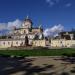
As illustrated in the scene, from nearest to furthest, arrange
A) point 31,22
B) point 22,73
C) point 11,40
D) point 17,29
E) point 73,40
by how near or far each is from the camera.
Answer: point 22,73 → point 73,40 → point 11,40 → point 31,22 → point 17,29

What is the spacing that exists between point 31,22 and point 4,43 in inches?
1437

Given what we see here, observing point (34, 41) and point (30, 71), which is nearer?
point (30, 71)

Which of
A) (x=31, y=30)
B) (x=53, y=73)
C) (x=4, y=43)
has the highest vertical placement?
(x=31, y=30)

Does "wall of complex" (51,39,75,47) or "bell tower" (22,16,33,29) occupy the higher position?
"bell tower" (22,16,33,29)

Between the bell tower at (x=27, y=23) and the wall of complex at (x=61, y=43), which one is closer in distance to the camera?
the wall of complex at (x=61, y=43)

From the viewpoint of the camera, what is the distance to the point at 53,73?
40.7ft

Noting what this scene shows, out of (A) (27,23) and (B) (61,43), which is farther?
(A) (27,23)

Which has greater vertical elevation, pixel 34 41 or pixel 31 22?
pixel 31 22

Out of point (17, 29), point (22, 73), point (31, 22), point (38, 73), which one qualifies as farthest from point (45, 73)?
point (17, 29)

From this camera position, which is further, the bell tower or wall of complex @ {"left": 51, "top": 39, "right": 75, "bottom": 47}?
the bell tower

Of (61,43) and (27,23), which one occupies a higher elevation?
(27,23)

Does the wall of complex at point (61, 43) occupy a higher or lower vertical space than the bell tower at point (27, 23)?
lower

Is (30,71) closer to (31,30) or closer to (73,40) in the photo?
(73,40)

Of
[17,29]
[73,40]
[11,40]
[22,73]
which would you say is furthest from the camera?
[17,29]
